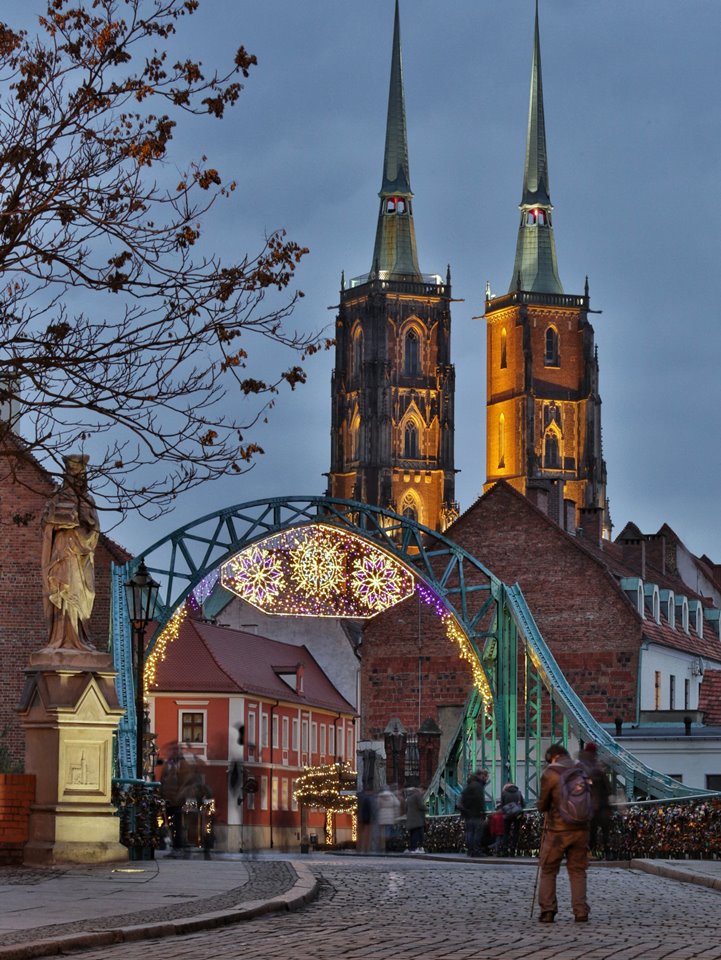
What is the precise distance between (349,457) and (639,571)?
86288 mm

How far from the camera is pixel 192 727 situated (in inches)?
2557

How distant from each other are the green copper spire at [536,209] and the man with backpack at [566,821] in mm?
146997

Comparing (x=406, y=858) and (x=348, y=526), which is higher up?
(x=348, y=526)

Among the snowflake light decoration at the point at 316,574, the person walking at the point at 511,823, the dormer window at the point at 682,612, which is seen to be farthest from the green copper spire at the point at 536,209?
the person walking at the point at 511,823

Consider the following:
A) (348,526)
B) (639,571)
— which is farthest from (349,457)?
(348,526)

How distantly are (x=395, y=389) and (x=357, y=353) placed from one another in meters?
4.30

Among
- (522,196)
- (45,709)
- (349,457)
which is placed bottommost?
(45,709)

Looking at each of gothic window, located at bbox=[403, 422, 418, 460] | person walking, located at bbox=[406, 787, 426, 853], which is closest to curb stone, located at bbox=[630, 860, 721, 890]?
person walking, located at bbox=[406, 787, 426, 853]

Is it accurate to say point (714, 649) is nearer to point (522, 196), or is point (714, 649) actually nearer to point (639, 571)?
point (639, 571)

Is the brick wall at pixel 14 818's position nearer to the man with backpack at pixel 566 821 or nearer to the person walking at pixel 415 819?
the man with backpack at pixel 566 821

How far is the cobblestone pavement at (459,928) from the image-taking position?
1278cm

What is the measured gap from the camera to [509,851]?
32.0m

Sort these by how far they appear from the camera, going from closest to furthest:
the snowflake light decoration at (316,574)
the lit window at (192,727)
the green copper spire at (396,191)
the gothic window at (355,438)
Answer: the snowflake light decoration at (316,574) → the lit window at (192,727) → the gothic window at (355,438) → the green copper spire at (396,191)

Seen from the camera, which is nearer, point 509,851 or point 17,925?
point 17,925
